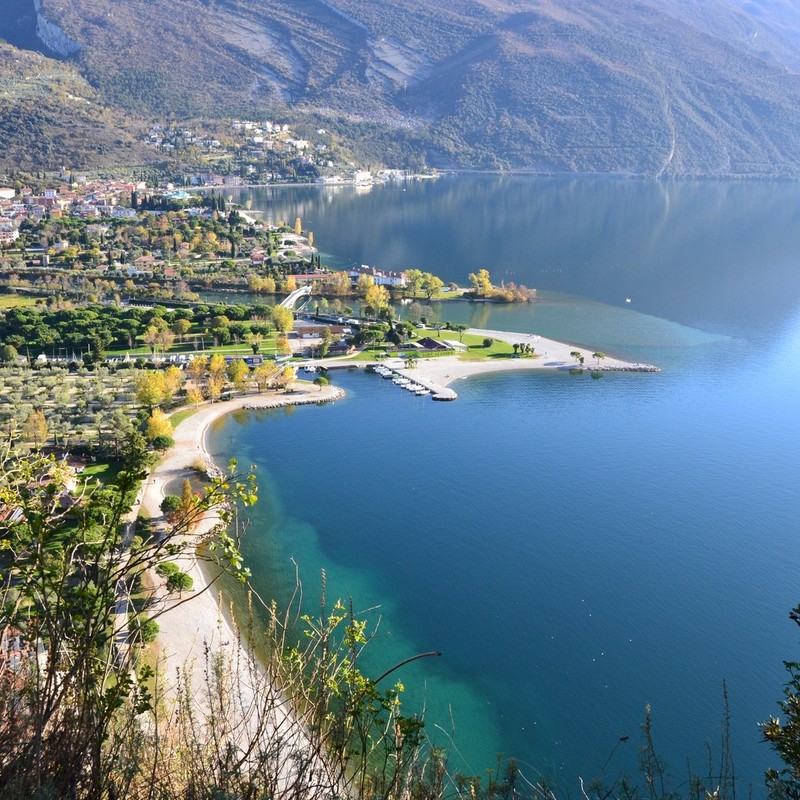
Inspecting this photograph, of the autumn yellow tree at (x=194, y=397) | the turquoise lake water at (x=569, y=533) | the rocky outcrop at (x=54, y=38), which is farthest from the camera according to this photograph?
the rocky outcrop at (x=54, y=38)

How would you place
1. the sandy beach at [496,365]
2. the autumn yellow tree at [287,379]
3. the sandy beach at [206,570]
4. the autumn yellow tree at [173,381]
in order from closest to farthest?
the sandy beach at [206,570] → the autumn yellow tree at [173,381] → the autumn yellow tree at [287,379] → the sandy beach at [496,365]

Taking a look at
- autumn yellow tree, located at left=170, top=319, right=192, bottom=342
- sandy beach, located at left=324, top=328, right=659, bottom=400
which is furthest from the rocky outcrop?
sandy beach, located at left=324, top=328, right=659, bottom=400

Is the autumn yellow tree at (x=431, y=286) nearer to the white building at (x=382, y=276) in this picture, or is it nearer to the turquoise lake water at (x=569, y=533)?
the white building at (x=382, y=276)

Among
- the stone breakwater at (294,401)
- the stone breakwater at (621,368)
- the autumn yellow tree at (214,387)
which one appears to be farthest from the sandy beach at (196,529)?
the stone breakwater at (621,368)

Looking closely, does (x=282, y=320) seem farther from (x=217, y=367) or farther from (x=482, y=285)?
(x=482, y=285)

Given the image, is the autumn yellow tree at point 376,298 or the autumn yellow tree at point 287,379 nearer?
the autumn yellow tree at point 287,379

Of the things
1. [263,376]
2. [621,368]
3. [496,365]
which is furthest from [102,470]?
[621,368]

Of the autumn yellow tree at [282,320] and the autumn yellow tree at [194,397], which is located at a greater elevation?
the autumn yellow tree at [282,320]

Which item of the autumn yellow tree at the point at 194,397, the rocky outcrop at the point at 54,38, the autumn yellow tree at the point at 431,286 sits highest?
the rocky outcrop at the point at 54,38

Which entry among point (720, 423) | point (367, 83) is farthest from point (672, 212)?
point (367, 83)
